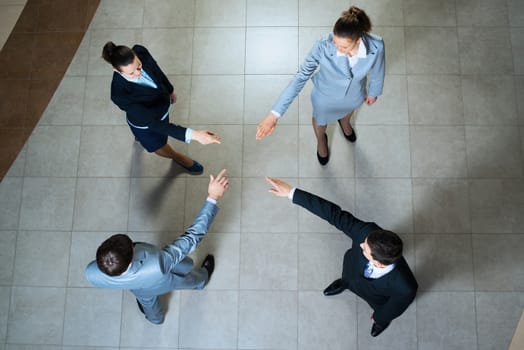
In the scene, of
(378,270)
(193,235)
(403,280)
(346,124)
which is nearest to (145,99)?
(193,235)

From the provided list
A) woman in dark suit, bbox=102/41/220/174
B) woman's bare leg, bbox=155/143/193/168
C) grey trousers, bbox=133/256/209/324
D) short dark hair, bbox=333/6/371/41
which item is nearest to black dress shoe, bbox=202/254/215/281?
grey trousers, bbox=133/256/209/324

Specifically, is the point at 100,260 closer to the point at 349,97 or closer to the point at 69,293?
the point at 69,293

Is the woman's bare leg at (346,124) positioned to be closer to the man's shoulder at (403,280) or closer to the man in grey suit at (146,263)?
the man in grey suit at (146,263)

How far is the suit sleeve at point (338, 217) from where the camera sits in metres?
2.22

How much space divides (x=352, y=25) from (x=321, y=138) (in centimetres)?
125

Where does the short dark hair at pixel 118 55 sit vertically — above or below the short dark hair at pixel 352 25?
below

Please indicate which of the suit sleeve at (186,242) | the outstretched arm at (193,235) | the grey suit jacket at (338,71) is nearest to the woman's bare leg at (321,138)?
the grey suit jacket at (338,71)

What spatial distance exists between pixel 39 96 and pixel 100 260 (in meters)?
2.41

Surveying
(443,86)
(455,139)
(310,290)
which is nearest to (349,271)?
(310,290)

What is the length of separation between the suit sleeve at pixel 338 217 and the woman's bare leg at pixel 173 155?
1209mm

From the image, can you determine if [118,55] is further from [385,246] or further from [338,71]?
[385,246]

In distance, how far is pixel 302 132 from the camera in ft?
11.4

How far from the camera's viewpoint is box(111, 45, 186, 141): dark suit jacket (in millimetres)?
2432

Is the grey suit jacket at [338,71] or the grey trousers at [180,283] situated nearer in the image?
the grey suit jacket at [338,71]
